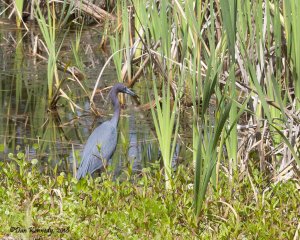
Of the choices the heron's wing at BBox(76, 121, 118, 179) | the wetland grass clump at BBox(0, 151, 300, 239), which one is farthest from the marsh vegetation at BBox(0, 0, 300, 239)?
the heron's wing at BBox(76, 121, 118, 179)

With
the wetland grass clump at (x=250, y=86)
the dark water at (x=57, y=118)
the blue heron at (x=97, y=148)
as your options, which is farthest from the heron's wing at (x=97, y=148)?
the wetland grass clump at (x=250, y=86)

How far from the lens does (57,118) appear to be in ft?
24.3

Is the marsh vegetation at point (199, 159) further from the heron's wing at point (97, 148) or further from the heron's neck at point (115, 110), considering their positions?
the heron's neck at point (115, 110)

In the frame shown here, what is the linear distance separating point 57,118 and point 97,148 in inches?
59.9

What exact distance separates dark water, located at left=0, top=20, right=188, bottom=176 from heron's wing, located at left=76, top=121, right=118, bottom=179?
0.11 m

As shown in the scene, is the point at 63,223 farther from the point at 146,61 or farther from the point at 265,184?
the point at 146,61

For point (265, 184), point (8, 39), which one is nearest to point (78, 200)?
point (265, 184)

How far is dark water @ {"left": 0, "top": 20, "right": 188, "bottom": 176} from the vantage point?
6.43 metres

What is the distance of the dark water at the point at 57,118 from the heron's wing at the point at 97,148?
0.11 meters

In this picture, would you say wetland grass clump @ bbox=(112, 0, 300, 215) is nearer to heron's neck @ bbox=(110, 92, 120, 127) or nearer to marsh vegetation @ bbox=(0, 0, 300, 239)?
marsh vegetation @ bbox=(0, 0, 300, 239)

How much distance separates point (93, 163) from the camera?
598 cm

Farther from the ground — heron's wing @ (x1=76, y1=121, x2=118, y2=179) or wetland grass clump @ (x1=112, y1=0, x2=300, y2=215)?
wetland grass clump @ (x1=112, y1=0, x2=300, y2=215)

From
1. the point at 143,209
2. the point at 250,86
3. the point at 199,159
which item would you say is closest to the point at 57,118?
the point at 250,86

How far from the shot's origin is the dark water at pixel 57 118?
643 centimetres
